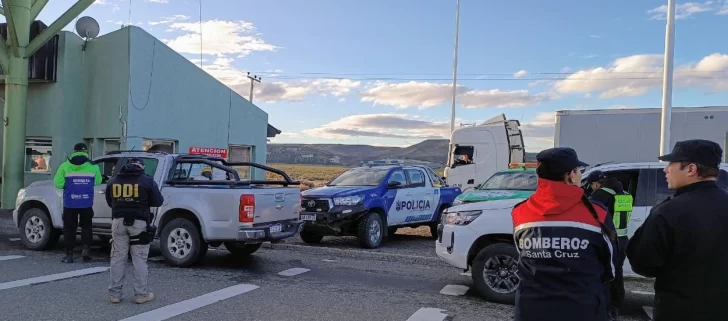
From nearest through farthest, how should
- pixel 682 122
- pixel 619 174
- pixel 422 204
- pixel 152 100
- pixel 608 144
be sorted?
pixel 619 174
pixel 422 204
pixel 682 122
pixel 608 144
pixel 152 100

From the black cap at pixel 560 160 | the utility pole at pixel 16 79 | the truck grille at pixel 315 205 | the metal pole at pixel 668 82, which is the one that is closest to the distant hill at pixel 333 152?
the utility pole at pixel 16 79

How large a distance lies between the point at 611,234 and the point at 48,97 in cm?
1824

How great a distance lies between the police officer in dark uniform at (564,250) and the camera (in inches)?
111

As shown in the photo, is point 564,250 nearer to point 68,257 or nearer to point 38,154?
point 68,257

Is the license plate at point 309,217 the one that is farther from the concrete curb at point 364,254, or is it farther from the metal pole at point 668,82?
the metal pole at point 668,82

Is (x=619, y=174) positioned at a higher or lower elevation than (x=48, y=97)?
lower

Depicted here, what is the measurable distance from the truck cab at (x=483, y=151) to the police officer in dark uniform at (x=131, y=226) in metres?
13.0

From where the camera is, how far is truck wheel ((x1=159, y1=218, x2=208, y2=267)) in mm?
8477

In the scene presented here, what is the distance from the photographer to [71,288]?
709 cm

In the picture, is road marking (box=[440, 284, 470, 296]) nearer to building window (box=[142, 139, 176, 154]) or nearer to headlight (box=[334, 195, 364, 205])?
headlight (box=[334, 195, 364, 205])

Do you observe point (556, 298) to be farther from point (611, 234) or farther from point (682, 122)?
point (682, 122)

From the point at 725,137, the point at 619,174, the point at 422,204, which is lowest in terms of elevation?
the point at 422,204

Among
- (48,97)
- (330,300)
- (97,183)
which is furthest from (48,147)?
(330,300)

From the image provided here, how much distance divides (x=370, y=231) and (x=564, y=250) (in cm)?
825
